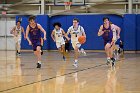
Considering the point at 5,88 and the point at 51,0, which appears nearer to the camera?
the point at 5,88

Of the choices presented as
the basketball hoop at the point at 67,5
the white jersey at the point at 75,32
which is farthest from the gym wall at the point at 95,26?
the white jersey at the point at 75,32

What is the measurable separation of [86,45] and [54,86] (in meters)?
22.2

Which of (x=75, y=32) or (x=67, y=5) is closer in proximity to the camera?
(x=75, y=32)

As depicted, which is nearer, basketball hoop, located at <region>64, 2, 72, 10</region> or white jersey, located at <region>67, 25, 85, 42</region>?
white jersey, located at <region>67, 25, 85, 42</region>

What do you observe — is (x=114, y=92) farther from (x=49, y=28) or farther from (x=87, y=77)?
(x=49, y=28)

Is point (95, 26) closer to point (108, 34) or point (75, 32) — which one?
point (75, 32)

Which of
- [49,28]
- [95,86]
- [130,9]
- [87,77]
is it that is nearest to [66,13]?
[49,28]

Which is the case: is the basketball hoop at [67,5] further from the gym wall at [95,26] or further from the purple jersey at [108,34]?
the purple jersey at [108,34]

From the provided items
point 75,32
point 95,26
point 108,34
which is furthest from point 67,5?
point 108,34

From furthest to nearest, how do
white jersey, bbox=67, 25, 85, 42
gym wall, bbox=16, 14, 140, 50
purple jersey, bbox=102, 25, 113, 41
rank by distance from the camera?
gym wall, bbox=16, 14, 140, 50, white jersey, bbox=67, 25, 85, 42, purple jersey, bbox=102, 25, 113, 41

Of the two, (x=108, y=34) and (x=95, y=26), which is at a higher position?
(x=95, y=26)

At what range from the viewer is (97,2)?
109 ft

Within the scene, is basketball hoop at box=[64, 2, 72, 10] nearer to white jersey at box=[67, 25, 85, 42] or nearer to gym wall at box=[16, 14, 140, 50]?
gym wall at box=[16, 14, 140, 50]

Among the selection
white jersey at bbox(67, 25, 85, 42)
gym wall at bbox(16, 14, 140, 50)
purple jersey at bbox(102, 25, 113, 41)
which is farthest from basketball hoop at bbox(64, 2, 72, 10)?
purple jersey at bbox(102, 25, 113, 41)
